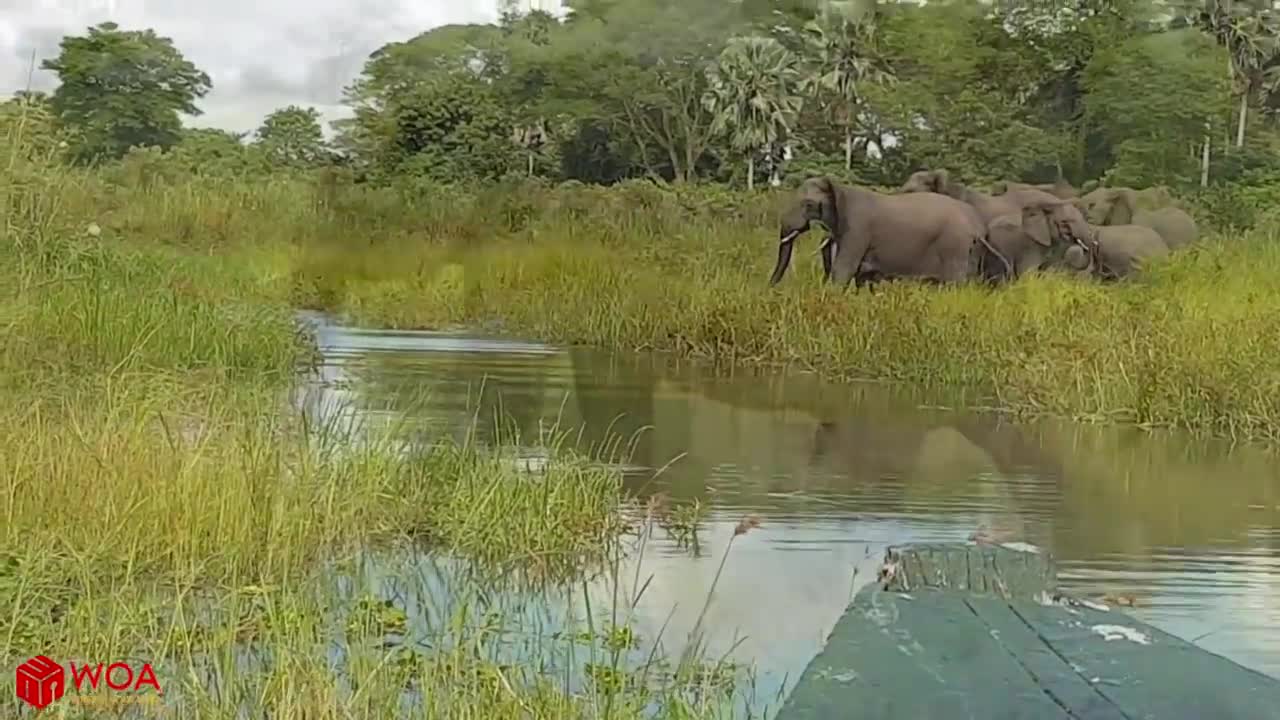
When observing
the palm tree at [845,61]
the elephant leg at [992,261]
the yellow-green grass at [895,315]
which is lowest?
the yellow-green grass at [895,315]

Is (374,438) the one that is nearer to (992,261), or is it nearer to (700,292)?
(700,292)

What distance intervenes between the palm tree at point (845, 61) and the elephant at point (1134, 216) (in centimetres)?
581

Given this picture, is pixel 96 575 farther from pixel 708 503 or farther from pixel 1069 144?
pixel 1069 144

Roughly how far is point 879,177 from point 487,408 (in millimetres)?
12440

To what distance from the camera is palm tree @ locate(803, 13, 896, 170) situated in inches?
782

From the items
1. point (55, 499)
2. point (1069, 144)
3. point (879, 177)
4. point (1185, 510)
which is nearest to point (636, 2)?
point (879, 177)

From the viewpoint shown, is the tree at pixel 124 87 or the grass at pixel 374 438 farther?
the tree at pixel 124 87

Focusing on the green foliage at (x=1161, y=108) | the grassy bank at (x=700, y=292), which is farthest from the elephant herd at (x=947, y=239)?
the green foliage at (x=1161, y=108)

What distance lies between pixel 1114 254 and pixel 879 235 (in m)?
1.71

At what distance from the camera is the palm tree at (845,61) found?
65.2 feet

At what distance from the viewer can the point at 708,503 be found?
15.8 feet

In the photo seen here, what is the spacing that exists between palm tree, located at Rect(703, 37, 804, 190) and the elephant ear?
18.2 feet

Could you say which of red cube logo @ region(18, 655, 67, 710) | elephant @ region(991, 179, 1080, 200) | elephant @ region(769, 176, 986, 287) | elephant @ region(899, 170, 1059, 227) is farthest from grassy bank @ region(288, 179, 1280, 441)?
red cube logo @ region(18, 655, 67, 710)

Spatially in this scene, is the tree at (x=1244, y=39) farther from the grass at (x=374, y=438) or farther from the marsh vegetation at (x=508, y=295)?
the grass at (x=374, y=438)
